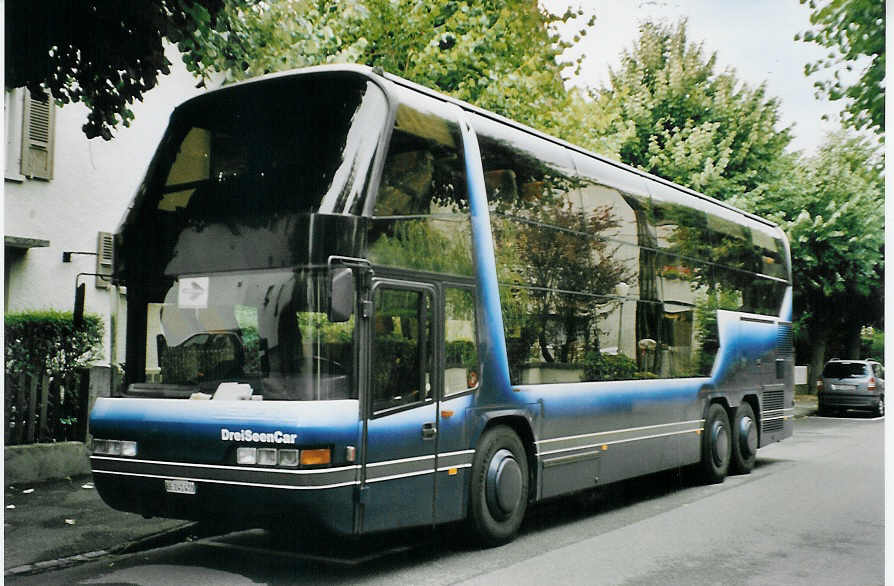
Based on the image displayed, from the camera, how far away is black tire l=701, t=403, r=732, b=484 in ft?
38.2

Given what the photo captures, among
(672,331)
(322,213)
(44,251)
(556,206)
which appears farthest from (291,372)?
(44,251)

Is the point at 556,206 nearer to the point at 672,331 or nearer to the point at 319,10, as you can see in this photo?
the point at 672,331

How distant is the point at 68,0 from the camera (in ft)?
24.4

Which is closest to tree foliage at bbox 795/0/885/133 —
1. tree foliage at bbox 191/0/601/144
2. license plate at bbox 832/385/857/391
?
tree foliage at bbox 191/0/601/144

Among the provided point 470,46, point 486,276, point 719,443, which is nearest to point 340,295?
point 486,276

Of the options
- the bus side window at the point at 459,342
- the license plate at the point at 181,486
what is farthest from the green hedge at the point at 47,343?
the bus side window at the point at 459,342

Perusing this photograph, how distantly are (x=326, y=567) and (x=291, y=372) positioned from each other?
5.35 ft

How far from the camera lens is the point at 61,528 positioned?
805cm

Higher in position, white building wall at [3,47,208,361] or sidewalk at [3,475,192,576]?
white building wall at [3,47,208,361]

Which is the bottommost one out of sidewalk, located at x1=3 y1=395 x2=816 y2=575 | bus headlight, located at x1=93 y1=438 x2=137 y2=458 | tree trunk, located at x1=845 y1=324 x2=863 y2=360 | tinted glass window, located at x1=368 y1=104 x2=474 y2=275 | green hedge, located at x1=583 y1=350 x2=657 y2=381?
sidewalk, located at x1=3 y1=395 x2=816 y2=575

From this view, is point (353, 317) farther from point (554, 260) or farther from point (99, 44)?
point (99, 44)

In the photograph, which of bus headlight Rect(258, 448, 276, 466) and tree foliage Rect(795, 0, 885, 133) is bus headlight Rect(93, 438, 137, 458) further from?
tree foliage Rect(795, 0, 885, 133)

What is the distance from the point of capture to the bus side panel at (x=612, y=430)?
27.7 feet

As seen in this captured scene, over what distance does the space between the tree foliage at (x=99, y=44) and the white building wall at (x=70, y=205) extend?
3847mm
